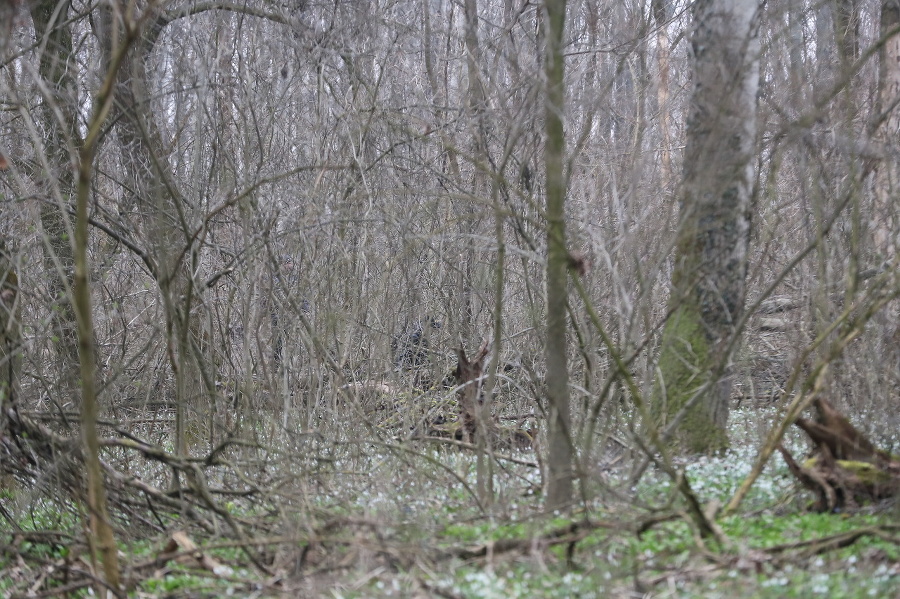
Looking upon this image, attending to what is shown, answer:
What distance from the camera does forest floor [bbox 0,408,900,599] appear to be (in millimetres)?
3486

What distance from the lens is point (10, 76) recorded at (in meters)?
6.59

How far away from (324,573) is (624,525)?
1392 millimetres

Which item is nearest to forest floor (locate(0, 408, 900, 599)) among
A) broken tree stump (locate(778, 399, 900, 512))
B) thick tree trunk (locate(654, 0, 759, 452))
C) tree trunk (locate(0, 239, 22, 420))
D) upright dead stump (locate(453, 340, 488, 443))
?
broken tree stump (locate(778, 399, 900, 512))

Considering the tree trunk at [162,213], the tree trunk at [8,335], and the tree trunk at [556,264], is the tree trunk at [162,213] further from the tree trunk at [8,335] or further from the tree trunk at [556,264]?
the tree trunk at [556,264]

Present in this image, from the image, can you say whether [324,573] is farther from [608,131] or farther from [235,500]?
[608,131]

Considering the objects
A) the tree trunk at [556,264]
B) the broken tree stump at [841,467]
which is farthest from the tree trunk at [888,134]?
the tree trunk at [556,264]

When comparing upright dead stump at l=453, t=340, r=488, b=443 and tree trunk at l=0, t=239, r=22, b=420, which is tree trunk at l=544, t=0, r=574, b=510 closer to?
upright dead stump at l=453, t=340, r=488, b=443

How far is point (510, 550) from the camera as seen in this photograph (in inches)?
156

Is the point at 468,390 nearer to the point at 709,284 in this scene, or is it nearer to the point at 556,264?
the point at 709,284

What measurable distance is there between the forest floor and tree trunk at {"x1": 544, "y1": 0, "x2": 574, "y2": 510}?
8.3 inches

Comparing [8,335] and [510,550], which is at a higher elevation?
[8,335]

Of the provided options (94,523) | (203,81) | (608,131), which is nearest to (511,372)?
(608,131)

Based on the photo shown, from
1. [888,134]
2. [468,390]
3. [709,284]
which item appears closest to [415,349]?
[468,390]

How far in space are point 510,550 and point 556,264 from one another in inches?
56.4
